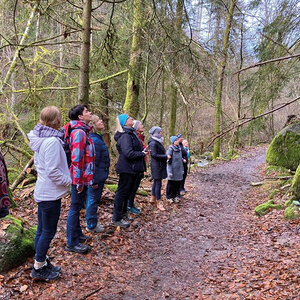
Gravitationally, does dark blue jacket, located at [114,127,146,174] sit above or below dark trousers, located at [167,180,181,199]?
above

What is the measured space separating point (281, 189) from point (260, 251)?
366 cm

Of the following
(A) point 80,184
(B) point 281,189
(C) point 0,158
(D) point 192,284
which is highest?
(C) point 0,158

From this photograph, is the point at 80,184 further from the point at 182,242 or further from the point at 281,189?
the point at 281,189

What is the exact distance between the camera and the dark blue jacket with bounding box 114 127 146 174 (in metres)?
4.85

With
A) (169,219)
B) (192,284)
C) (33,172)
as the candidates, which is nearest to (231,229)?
(169,219)

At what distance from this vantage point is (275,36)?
284 inches

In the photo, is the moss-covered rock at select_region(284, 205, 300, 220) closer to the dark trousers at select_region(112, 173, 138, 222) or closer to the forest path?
the forest path

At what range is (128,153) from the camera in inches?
Result: 190

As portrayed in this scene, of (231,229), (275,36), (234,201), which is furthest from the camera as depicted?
(234,201)

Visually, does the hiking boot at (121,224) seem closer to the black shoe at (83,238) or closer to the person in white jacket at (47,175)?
the black shoe at (83,238)

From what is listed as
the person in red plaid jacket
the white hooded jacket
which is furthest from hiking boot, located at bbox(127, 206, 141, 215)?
the white hooded jacket

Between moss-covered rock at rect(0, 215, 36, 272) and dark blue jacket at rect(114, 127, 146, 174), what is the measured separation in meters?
1.90

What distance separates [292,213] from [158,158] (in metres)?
3.03

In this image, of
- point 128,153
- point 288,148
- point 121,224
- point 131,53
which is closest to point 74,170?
point 128,153
